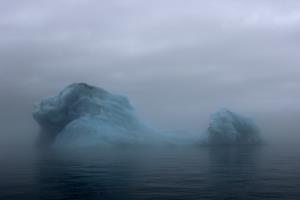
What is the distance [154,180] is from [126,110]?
46.5 metres

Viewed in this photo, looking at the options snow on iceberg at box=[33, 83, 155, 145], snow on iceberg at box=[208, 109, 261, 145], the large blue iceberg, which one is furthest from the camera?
snow on iceberg at box=[208, 109, 261, 145]

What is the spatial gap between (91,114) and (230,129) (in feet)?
87.1

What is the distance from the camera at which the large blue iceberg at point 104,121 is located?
7181 centimetres

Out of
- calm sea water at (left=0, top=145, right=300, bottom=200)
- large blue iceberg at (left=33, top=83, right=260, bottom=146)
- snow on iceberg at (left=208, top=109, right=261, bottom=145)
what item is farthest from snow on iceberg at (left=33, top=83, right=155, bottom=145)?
calm sea water at (left=0, top=145, right=300, bottom=200)

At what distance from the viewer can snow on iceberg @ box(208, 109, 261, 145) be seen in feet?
247

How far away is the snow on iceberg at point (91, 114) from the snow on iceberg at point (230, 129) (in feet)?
41.5

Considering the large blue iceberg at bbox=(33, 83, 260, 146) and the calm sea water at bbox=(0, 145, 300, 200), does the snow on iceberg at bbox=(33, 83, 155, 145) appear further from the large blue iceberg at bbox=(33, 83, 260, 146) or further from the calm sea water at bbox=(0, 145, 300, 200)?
the calm sea water at bbox=(0, 145, 300, 200)

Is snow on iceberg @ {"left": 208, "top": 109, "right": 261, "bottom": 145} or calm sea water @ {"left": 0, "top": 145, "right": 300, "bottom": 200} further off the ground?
snow on iceberg @ {"left": 208, "top": 109, "right": 261, "bottom": 145}

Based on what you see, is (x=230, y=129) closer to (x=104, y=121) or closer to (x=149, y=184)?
(x=104, y=121)

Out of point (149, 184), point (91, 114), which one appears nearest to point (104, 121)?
point (91, 114)

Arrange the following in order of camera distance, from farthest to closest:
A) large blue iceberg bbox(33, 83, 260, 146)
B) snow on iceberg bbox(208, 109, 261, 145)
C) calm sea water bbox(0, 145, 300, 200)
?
1. snow on iceberg bbox(208, 109, 261, 145)
2. large blue iceberg bbox(33, 83, 260, 146)
3. calm sea water bbox(0, 145, 300, 200)

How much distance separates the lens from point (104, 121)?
73688mm

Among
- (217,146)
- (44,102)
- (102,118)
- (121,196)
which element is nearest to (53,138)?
(44,102)

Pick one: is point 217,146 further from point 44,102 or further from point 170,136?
point 44,102
